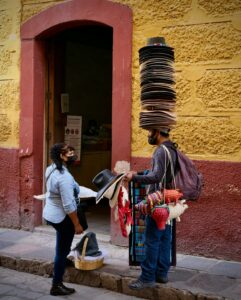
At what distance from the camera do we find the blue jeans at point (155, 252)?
529 centimetres

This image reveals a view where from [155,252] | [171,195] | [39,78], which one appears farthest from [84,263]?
[39,78]

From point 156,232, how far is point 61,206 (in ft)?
3.32

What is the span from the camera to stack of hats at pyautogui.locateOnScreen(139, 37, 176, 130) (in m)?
5.34

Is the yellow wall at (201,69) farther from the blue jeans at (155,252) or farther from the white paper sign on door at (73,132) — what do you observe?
the white paper sign on door at (73,132)

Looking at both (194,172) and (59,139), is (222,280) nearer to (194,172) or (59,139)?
(194,172)

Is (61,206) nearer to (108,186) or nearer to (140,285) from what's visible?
(108,186)

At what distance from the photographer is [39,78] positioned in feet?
26.9

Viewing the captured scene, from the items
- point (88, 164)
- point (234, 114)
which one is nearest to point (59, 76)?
point (88, 164)

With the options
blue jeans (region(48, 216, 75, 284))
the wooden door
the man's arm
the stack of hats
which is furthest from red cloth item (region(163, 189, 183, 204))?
the wooden door

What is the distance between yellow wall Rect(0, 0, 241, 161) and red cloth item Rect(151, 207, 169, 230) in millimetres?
1665

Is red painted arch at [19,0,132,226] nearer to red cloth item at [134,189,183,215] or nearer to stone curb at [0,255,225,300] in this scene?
stone curb at [0,255,225,300]

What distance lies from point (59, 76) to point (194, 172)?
14.2 ft

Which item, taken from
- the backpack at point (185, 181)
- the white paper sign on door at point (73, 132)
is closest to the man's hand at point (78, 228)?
the backpack at point (185, 181)

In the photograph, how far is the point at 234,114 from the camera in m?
6.38
